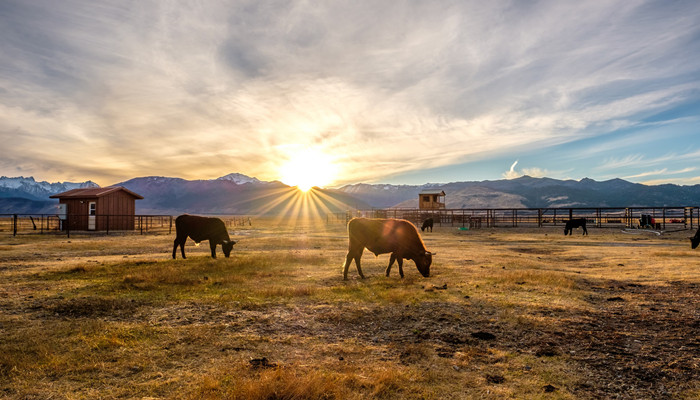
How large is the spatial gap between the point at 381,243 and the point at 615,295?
6.63m

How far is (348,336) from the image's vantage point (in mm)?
6352

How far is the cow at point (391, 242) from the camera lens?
39.5 feet

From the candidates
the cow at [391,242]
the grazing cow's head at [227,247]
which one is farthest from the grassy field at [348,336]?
the grazing cow's head at [227,247]

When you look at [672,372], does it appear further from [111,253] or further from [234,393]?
[111,253]

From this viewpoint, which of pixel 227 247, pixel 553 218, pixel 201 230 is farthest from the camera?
pixel 553 218

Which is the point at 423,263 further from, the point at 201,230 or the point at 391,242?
the point at 201,230

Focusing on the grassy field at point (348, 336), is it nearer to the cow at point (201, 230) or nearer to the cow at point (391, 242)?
the cow at point (391, 242)

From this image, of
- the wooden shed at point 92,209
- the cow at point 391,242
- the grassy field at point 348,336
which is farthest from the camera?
the wooden shed at point 92,209

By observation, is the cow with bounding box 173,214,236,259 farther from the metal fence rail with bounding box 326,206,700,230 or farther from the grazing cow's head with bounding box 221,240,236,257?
the metal fence rail with bounding box 326,206,700,230

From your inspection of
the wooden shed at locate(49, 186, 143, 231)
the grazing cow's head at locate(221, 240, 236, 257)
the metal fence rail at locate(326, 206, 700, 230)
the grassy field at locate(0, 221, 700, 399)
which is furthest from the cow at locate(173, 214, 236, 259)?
the metal fence rail at locate(326, 206, 700, 230)

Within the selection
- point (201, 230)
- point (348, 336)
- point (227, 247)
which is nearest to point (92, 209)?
point (201, 230)

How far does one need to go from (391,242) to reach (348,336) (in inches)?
236

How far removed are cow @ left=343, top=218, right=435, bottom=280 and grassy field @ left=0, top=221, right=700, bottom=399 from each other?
30.4 inches

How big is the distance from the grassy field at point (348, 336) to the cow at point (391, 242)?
77 cm
